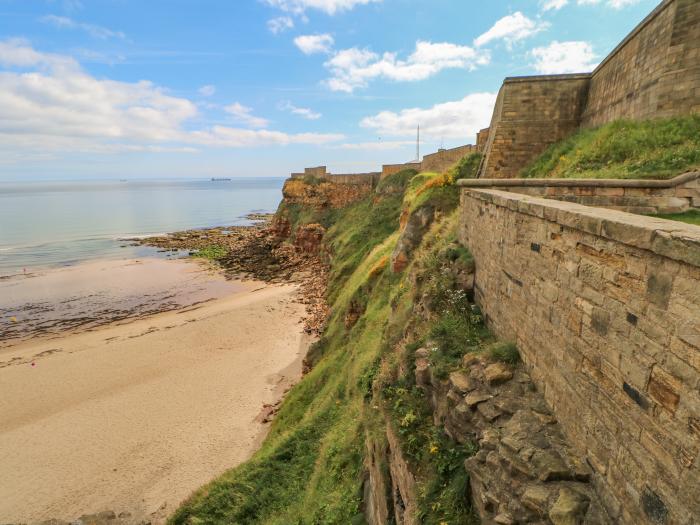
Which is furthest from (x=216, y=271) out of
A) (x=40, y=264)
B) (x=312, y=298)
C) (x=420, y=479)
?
(x=420, y=479)

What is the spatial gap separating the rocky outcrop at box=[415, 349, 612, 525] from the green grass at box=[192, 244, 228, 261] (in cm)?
4853

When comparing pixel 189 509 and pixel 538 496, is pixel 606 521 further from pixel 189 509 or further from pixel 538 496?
pixel 189 509

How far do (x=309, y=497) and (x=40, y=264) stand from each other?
5680 centimetres

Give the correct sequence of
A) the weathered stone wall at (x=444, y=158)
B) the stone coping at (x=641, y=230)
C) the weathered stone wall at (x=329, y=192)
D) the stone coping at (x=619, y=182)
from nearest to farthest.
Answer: the stone coping at (x=641, y=230) → the stone coping at (x=619, y=182) → the weathered stone wall at (x=444, y=158) → the weathered stone wall at (x=329, y=192)

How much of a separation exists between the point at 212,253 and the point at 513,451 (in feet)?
176

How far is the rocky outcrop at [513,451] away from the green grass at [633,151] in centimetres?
718

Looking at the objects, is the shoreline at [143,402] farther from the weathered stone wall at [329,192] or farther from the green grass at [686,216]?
the weathered stone wall at [329,192]

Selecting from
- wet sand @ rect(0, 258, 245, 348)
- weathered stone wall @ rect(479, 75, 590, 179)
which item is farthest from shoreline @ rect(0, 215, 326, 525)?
weathered stone wall @ rect(479, 75, 590, 179)

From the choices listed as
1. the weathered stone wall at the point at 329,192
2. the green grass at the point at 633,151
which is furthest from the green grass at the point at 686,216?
the weathered stone wall at the point at 329,192

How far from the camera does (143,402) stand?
18.2 m

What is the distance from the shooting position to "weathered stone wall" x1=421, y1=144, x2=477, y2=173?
Result: 85.9 feet

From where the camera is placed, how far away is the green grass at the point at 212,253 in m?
51.0

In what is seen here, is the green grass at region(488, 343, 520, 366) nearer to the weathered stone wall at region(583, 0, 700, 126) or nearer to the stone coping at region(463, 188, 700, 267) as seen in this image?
the stone coping at region(463, 188, 700, 267)

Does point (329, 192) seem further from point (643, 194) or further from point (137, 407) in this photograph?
point (643, 194)
